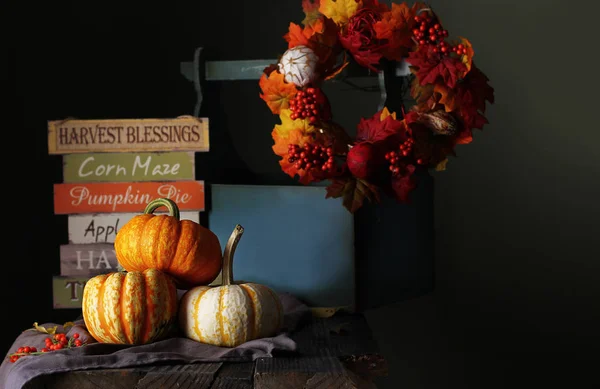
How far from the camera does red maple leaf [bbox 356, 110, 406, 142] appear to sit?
1.38 metres

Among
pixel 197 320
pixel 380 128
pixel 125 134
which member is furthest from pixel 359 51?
pixel 197 320

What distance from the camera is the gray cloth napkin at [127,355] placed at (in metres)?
1.08

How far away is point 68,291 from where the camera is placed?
1521 mm

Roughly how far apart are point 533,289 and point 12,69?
1.44 m

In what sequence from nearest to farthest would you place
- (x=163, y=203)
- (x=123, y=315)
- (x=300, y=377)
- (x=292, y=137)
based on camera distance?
(x=300, y=377) → (x=123, y=315) → (x=163, y=203) → (x=292, y=137)

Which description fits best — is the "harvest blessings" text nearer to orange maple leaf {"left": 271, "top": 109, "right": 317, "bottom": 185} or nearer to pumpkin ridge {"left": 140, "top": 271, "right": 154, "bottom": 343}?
orange maple leaf {"left": 271, "top": 109, "right": 317, "bottom": 185}

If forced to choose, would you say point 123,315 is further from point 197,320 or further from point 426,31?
point 426,31

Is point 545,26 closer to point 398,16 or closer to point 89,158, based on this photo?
point 398,16

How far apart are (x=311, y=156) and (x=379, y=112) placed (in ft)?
0.49

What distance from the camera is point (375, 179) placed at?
4.68 ft

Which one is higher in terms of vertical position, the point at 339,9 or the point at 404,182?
the point at 339,9

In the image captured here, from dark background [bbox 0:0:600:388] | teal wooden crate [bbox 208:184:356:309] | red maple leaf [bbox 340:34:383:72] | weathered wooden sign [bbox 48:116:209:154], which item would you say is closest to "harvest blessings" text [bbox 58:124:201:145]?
weathered wooden sign [bbox 48:116:209:154]

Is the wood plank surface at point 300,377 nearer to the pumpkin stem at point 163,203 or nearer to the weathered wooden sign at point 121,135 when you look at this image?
the pumpkin stem at point 163,203

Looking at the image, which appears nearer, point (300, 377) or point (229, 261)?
point (300, 377)
